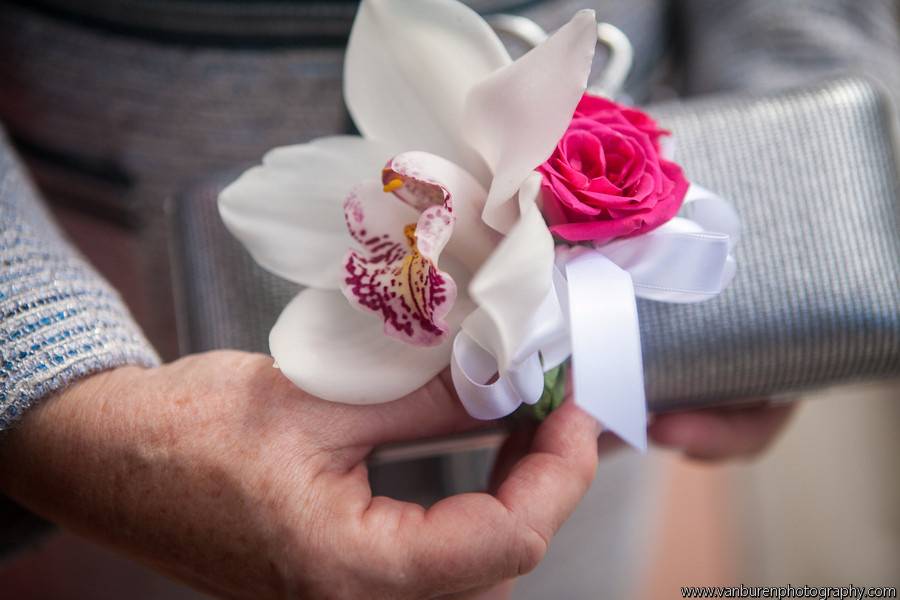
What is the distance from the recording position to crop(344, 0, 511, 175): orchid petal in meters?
0.27

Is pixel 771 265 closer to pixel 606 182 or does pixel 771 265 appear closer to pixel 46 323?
pixel 606 182

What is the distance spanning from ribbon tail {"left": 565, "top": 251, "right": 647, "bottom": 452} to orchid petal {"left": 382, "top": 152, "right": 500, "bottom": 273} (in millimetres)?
39

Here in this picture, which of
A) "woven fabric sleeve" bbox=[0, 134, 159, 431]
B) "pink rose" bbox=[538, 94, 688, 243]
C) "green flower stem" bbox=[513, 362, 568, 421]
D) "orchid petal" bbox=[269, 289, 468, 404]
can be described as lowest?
"green flower stem" bbox=[513, 362, 568, 421]

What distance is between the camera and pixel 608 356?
0.80 feet

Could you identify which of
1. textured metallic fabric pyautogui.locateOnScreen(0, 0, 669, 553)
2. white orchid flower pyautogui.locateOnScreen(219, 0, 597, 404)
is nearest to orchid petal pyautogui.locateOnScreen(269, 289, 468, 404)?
white orchid flower pyautogui.locateOnScreen(219, 0, 597, 404)

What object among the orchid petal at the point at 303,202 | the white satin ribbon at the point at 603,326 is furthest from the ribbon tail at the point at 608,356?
the orchid petal at the point at 303,202

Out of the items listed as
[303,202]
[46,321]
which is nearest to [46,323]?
[46,321]

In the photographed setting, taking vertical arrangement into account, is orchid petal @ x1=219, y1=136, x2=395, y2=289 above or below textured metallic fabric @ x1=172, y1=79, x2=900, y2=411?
above

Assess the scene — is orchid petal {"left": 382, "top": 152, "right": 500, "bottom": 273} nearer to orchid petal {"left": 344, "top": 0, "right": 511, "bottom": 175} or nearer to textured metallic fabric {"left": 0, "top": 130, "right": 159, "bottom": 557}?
orchid petal {"left": 344, "top": 0, "right": 511, "bottom": 175}

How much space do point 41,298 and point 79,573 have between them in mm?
564

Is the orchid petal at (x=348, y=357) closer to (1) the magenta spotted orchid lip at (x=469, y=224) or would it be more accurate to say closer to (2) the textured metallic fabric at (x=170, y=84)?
(1) the magenta spotted orchid lip at (x=469, y=224)

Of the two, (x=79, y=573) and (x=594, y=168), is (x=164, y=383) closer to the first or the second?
(x=594, y=168)

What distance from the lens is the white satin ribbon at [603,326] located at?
0.78 ft

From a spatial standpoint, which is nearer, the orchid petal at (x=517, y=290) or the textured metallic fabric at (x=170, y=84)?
the orchid petal at (x=517, y=290)
